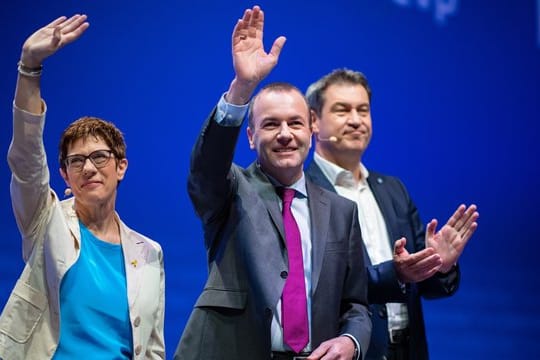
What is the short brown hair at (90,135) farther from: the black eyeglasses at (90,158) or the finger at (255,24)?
the finger at (255,24)

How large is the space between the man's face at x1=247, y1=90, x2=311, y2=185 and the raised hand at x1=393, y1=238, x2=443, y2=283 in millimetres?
436

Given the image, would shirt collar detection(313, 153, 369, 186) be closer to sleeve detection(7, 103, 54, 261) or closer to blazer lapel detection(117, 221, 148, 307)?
blazer lapel detection(117, 221, 148, 307)

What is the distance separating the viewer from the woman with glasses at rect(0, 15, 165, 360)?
214 cm

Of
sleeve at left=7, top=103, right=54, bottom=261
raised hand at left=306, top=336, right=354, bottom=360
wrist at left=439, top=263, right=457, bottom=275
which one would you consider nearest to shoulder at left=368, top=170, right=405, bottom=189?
wrist at left=439, top=263, right=457, bottom=275

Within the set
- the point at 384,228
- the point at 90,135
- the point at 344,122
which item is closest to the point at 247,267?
the point at 90,135

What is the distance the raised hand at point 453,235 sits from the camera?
280 centimetres

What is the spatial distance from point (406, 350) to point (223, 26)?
5.60 feet

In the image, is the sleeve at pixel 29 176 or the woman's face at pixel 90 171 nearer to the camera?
the sleeve at pixel 29 176

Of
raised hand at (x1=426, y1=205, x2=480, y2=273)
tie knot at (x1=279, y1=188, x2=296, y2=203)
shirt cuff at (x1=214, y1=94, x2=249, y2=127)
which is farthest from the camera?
raised hand at (x1=426, y1=205, x2=480, y2=273)

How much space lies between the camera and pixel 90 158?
7.86ft

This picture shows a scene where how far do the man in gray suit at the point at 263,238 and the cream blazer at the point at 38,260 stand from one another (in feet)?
0.61

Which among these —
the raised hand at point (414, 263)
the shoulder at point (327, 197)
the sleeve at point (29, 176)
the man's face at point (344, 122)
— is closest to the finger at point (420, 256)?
the raised hand at point (414, 263)

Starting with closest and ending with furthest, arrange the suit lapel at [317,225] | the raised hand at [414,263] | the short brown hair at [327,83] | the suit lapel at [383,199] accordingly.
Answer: the suit lapel at [317,225] < the raised hand at [414,263] < the suit lapel at [383,199] < the short brown hair at [327,83]

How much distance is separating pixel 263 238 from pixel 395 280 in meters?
0.58
